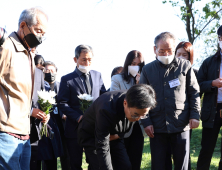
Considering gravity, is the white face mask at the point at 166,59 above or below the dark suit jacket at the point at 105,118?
above

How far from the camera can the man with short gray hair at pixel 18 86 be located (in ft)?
7.82

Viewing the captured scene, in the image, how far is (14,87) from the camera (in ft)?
8.05

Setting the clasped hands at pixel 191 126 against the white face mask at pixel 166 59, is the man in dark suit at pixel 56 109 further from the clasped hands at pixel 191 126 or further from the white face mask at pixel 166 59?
the white face mask at pixel 166 59

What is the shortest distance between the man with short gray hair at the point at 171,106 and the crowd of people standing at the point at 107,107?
12 mm

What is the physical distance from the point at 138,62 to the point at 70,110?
4.18 feet

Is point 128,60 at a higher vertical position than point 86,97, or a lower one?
higher

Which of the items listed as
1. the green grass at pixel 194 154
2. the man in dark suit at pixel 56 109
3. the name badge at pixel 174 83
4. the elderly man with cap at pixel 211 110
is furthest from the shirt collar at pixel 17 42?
the green grass at pixel 194 154

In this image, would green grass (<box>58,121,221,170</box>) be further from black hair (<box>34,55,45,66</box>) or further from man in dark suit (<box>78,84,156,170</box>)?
black hair (<box>34,55,45,66</box>)

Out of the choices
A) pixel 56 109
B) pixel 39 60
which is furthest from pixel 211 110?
pixel 39 60

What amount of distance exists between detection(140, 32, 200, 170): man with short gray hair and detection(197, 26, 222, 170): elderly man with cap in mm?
509

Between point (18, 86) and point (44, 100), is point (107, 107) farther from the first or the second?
point (44, 100)

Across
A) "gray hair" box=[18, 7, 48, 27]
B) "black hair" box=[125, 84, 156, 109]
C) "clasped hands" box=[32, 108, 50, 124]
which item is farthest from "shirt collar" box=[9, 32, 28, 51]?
"clasped hands" box=[32, 108, 50, 124]

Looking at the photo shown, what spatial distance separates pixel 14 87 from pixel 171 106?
1.96m

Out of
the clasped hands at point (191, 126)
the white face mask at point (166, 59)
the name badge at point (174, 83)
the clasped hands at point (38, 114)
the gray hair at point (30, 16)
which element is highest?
the gray hair at point (30, 16)
